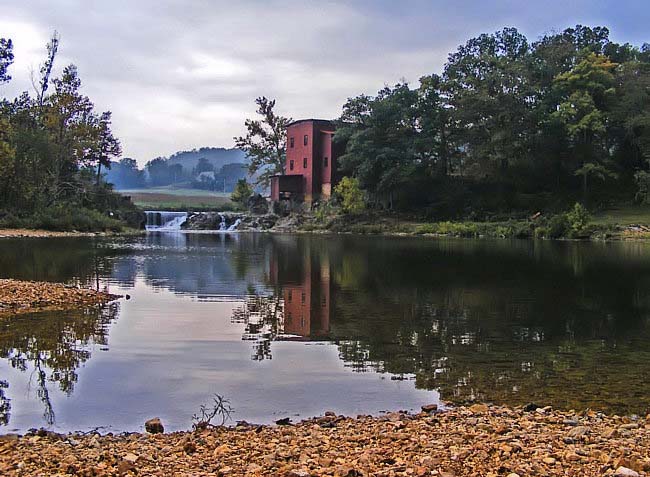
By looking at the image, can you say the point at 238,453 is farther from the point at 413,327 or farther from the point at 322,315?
the point at 322,315

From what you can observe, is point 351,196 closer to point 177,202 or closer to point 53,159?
point 53,159

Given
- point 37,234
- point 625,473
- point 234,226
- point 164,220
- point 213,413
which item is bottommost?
point 213,413

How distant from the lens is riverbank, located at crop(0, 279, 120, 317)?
1414cm

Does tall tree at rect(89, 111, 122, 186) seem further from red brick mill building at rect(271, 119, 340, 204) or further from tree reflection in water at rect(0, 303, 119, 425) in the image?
tree reflection in water at rect(0, 303, 119, 425)

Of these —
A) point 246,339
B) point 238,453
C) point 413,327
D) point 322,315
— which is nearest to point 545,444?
point 238,453

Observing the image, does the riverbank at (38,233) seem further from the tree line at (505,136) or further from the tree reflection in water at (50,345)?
the tree reflection in water at (50,345)

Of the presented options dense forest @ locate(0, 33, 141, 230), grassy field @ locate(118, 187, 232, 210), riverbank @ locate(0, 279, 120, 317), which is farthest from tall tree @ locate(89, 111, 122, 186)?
riverbank @ locate(0, 279, 120, 317)

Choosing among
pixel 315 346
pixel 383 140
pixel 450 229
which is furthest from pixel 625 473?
pixel 383 140

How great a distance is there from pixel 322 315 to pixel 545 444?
964 cm

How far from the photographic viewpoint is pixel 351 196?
64438mm

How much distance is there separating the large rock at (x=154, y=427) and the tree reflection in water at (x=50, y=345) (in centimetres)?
110

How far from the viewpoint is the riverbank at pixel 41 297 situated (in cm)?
1414

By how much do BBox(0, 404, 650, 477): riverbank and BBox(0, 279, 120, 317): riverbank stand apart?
27.1 feet

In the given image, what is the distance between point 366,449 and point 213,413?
2408 millimetres
